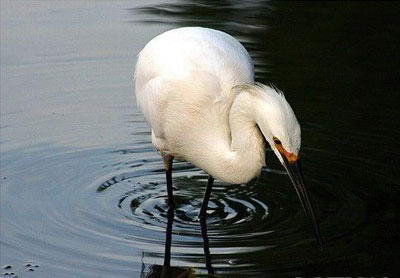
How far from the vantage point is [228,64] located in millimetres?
6656

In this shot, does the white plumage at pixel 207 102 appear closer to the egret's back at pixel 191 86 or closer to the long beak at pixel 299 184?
the egret's back at pixel 191 86

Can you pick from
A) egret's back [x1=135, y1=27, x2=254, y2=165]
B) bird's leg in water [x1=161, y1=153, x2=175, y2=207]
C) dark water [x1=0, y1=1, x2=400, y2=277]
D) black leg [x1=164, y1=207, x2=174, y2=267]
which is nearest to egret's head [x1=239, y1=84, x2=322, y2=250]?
egret's back [x1=135, y1=27, x2=254, y2=165]

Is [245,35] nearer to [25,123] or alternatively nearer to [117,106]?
[117,106]

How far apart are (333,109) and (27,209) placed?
2898 mm

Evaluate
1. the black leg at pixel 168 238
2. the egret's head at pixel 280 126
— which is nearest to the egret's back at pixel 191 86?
the black leg at pixel 168 238

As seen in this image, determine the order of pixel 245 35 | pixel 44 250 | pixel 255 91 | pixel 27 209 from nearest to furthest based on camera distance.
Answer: pixel 255 91
pixel 44 250
pixel 27 209
pixel 245 35

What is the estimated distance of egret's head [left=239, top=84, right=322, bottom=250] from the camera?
18.8 feet

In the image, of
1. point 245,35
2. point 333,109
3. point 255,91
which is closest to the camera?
point 255,91

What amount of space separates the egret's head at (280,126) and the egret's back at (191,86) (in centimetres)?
54

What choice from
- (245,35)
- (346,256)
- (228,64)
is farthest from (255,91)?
(245,35)

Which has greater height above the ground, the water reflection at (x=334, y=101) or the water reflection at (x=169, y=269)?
the water reflection at (x=334, y=101)

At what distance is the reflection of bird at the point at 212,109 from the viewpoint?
19.2ft

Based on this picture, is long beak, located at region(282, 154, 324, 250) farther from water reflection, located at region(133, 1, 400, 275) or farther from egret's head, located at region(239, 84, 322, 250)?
water reflection, located at region(133, 1, 400, 275)

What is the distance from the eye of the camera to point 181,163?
784 cm
